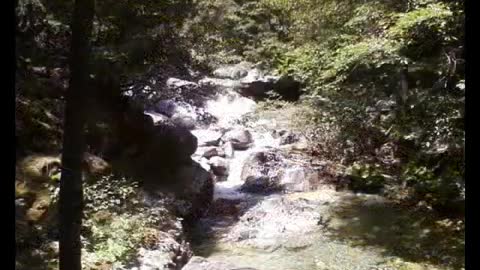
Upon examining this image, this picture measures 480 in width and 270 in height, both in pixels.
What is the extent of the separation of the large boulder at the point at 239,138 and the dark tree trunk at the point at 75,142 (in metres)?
13.1

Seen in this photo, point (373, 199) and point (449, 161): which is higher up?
point (449, 161)

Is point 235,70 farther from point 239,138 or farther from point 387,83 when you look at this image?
point 387,83

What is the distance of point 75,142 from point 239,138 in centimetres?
1359

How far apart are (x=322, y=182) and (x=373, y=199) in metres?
1.87

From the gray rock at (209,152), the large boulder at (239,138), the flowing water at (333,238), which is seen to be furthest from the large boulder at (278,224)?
the large boulder at (239,138)

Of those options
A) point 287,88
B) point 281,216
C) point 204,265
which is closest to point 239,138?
point 287,88

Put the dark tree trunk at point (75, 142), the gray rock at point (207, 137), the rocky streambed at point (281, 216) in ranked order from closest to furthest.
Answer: the dark tree trunk at point (75, 142)
the rocky streambed at point (281, 216)
the gray rock at point (207, 137)

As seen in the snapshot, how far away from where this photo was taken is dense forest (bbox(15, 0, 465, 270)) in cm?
788

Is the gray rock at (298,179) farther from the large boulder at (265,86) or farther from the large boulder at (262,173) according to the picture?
the large boulder at (265,86)

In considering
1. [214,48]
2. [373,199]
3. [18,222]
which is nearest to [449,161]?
[373,199]

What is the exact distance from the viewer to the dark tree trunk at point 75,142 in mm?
5391

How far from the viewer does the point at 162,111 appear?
55.5 ft
